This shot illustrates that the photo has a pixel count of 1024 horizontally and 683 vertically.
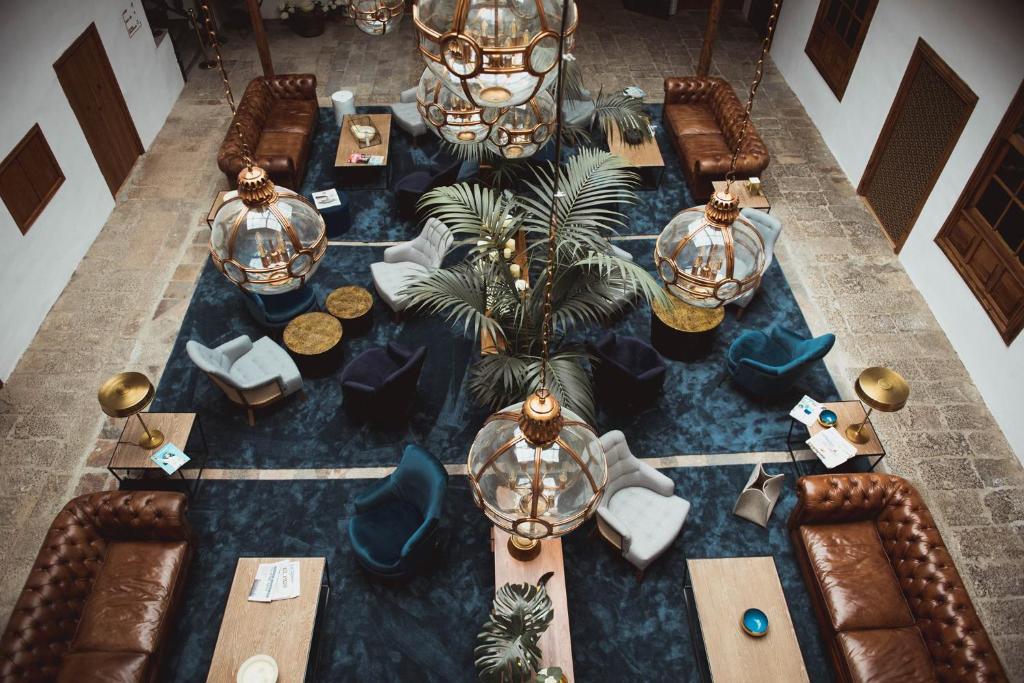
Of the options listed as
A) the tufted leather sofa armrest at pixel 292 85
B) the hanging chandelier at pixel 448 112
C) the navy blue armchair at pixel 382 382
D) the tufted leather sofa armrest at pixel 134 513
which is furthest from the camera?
the tufted leather sofa armrest at pixel 292 85

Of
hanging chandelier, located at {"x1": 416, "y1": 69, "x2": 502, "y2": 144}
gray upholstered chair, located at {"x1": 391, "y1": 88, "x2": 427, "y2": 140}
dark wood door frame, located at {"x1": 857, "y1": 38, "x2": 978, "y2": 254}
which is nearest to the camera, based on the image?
hanging chandelier, located at {"x1": 416, "y1": 69, "x2": 502, "y2": 144}

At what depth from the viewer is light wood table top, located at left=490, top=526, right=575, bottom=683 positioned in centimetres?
454

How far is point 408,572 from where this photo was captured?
5.33m

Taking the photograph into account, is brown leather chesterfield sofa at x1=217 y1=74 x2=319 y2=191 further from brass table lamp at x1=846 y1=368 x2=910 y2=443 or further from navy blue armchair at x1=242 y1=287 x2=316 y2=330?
brass table lamp at x1=846 y1=368 x2=910 y2=443

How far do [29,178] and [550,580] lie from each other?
6.28 meters

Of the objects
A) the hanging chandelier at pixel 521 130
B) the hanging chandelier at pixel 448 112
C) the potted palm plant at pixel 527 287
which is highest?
the hanging chandelier at pixel 448 112

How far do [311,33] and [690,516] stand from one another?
10.1m

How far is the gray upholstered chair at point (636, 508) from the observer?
5.30 metres

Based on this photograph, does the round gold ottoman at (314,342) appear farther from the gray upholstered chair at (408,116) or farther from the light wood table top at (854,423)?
the light wood table top at (854,423)

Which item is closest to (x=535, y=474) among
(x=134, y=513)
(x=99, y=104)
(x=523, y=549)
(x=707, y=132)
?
(x=523, y=549)

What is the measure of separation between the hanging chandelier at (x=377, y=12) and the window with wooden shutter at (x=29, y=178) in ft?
12.1

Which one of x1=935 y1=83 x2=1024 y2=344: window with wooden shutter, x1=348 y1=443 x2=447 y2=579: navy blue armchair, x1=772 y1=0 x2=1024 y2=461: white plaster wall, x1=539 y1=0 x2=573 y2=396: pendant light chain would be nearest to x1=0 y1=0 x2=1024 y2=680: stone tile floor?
x1=772 y1=0 x2=1024 y2=461: white plaster wall

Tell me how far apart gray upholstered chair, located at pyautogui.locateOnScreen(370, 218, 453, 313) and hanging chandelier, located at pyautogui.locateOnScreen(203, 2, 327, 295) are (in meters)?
3.59

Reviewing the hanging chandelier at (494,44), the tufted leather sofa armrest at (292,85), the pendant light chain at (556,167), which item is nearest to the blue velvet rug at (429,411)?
the tufted leather sofa armrest at (292,85)
